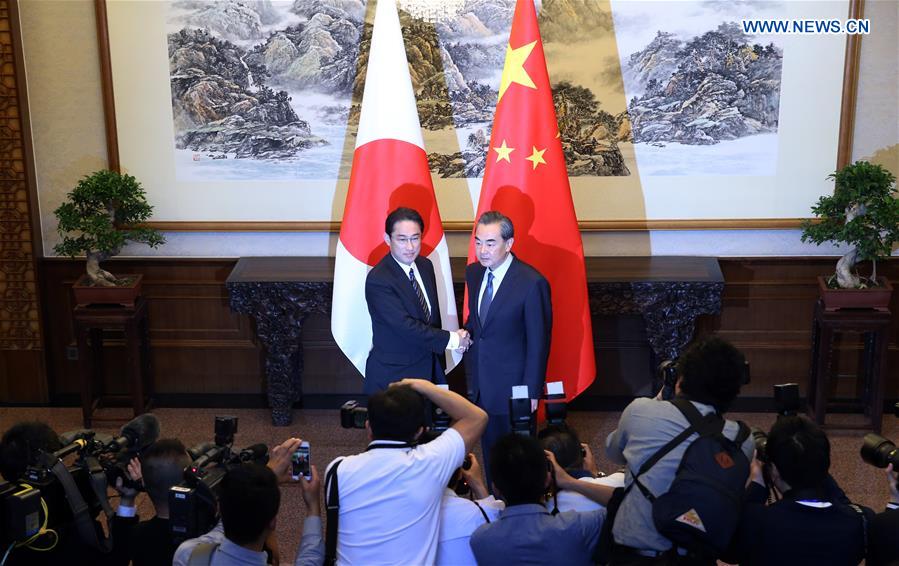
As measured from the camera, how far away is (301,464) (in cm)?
257

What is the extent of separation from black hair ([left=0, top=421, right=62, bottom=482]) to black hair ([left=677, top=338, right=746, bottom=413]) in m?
1.85

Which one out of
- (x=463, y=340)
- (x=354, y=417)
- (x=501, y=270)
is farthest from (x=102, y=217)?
(x=354, y=417)

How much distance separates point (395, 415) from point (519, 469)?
1.14ft

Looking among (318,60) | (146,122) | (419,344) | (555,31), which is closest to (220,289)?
(146,122)

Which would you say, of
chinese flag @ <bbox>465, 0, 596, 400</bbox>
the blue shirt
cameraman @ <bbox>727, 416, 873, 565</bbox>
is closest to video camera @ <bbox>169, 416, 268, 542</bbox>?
the blue shirt

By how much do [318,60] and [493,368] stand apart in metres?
2.19

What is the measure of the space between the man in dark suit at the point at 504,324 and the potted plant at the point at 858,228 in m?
1.82

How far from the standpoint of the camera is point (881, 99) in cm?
507

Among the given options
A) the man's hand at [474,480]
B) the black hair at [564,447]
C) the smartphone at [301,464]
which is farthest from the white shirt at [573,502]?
the smartphone at [301,464]

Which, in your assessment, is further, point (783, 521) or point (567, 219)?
point (567, 219)

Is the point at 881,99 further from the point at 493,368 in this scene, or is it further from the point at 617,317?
the point at 493,368

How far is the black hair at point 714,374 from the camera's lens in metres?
2.58

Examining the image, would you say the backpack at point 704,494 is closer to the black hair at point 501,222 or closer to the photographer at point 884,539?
the photographer at point 884,539

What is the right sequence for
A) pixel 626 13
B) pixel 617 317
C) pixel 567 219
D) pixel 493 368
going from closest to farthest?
pixel 493 368, pixel 567 219, pixel 626 13, pixel 617 317
